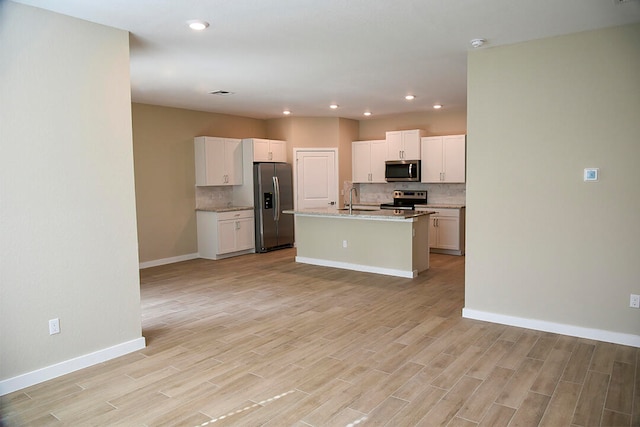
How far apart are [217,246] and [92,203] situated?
4378mm

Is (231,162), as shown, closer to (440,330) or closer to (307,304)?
(307,304)

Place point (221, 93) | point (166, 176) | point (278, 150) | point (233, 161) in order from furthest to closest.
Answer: point (278, 150)
point (233, 161)
point (166, 176)
point (221, 93)

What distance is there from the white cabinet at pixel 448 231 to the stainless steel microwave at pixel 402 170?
2.71 feet

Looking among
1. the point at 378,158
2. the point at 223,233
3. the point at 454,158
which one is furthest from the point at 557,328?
the point at 378,158

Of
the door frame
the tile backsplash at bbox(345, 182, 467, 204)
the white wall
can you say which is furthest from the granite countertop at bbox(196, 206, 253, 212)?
the white wall

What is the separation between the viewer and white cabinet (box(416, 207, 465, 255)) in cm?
786

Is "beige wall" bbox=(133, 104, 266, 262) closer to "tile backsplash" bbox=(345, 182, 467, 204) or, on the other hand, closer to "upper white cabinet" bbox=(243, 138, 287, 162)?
"upper white cabinet" bbox=(243, 138, 287, 162)

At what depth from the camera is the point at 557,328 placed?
3994 mm

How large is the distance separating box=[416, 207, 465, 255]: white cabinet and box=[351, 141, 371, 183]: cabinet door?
1.80 m

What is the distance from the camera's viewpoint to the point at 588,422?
2.57 m

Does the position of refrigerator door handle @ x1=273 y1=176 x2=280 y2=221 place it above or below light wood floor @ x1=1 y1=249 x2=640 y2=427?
above

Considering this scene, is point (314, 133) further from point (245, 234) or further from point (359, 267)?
point (359, 267)

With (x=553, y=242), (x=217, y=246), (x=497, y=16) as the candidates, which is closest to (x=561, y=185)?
(x=553, y=242)

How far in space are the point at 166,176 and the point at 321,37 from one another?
4567 mm
